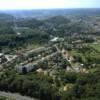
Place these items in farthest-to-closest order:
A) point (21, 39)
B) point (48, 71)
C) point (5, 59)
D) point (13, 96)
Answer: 1. point (21, 39)
2. point (5, 59)
3. point (48, 71)
4. point (13, 96)

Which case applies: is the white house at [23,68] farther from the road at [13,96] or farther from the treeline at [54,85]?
the road at [13,96]

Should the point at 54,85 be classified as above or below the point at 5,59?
above

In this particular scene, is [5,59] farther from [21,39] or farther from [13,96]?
[21,39]

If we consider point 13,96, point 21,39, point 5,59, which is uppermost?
point 13,96

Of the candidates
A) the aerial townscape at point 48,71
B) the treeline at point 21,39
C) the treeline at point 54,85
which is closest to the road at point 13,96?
the aerial townscape at point 48,71

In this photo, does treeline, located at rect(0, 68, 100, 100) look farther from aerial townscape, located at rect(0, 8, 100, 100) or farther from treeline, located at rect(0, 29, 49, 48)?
treeline, located at rect(0, 29, 49, 48)

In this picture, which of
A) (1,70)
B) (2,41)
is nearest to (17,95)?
(1,70)

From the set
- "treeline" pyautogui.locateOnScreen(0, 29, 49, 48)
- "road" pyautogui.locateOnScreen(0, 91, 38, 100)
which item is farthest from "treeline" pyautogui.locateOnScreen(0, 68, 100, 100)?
"treeline" pyautogui.locateOnScreen(0, 29, 49, 48)

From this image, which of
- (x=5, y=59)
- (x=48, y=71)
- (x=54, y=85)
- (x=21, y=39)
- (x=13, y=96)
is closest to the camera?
(x=13, y=96)

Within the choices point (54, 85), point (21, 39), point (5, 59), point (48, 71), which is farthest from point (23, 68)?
point (21, 39)

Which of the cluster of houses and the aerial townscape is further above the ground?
the aerial townscape

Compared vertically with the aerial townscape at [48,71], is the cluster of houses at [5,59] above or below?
below
